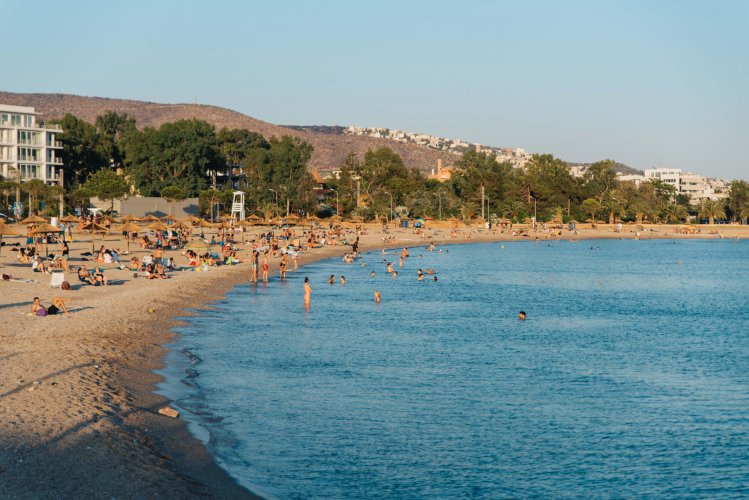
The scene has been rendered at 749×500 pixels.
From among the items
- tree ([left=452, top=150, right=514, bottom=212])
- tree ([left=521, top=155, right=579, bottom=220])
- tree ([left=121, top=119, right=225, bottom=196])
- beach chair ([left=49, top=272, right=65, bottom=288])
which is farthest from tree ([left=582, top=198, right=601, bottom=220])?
beach chair ([left=49, top=272, right=65, bottom=288])

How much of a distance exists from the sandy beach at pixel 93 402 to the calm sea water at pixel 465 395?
88 cm

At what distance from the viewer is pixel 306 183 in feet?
373

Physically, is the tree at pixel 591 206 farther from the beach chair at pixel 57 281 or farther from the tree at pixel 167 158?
the beach chair at pixel 57 281

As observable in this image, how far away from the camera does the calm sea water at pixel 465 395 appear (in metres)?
15.6

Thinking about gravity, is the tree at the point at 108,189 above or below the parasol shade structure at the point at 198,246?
above

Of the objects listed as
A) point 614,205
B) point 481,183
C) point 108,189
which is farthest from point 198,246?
point 614,205

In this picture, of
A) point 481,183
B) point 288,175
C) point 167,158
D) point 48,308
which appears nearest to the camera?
point 48,308

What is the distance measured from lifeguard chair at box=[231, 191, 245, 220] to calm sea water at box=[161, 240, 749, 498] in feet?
161

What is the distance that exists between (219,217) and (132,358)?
79.1m

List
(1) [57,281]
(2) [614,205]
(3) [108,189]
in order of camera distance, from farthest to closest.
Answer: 1. (2) [614,205]
2. (3) [108,189]
3. (1) [57,281]

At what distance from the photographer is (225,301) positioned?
38.2 metres

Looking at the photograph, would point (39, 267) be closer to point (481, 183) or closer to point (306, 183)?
point (306, 183)

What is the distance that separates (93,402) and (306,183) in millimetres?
97442

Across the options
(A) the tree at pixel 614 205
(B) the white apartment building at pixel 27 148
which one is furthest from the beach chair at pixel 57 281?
(A) the tree at pixel 614 205
